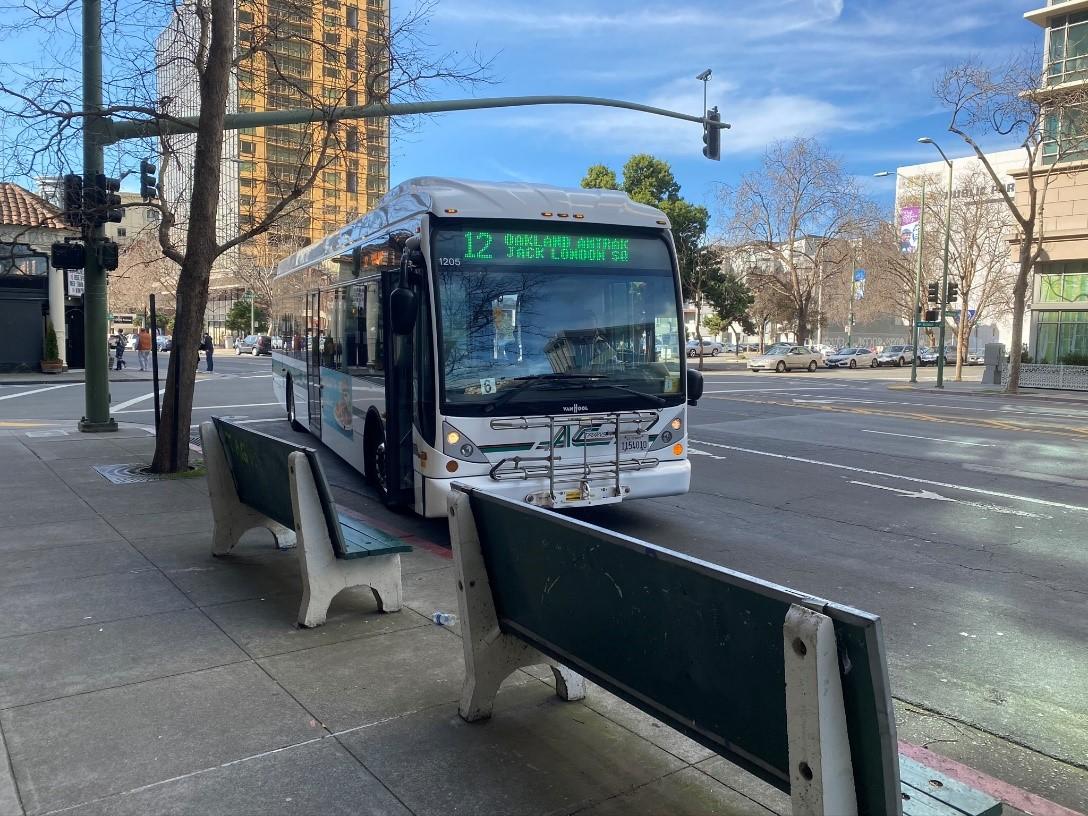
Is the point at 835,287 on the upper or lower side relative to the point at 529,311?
upper

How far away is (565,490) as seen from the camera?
7816 mm

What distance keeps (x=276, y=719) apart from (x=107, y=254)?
11.1 meters

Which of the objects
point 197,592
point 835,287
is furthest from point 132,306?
point 197,592

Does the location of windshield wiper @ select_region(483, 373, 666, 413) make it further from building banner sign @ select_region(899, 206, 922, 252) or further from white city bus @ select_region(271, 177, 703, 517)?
building banner sign @ select_region(899, 206, 922, 252)

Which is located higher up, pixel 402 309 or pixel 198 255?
pixel 198 255

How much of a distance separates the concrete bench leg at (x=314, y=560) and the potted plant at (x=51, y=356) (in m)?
33.7

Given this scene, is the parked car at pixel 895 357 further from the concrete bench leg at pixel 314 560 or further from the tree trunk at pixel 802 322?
the concrete bench leg at pixel 314 560

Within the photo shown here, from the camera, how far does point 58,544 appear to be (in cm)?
726

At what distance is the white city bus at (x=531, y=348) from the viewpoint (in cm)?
766

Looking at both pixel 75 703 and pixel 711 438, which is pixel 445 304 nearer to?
pixel 75 703

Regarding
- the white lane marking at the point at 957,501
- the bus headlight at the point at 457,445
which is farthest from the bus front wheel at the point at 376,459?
the white lane marking at the point at 957,501

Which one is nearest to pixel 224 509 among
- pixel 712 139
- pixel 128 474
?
pixel 128 474

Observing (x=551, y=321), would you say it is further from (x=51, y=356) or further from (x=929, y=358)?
(x=929, y=358)

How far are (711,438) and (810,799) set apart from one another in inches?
542
